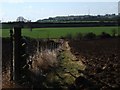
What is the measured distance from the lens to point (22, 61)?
11.5m

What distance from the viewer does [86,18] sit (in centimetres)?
9450

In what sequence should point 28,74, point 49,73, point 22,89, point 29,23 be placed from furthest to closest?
point 29,23 < point 49,73 < point 28,74 < point 22,89

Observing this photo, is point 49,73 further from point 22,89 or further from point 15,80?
point 22,89

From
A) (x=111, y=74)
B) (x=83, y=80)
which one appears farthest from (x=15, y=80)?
(x=111, y=74)

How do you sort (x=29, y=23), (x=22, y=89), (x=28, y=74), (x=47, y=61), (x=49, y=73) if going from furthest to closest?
(x=29, y=23) < (x=47, y=61) < (x=49, y=73) < (x=28, y=74) < (x=22, y=89)

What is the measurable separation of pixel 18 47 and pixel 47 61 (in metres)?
5.11

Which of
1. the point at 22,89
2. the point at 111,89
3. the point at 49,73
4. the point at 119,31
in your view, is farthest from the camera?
the point at 119,31

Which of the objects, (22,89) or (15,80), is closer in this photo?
(22,89)

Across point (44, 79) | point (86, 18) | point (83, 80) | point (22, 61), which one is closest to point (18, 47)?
point (22, 61)

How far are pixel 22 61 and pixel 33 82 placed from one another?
0.72 metres

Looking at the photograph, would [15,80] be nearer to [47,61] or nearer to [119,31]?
[47,61]

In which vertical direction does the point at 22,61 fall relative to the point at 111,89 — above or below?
above

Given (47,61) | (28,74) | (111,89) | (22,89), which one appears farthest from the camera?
(47,61)

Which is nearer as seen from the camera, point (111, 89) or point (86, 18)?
point (111, 89)
